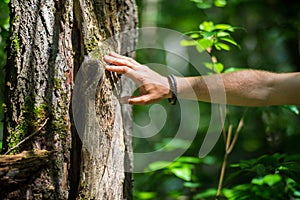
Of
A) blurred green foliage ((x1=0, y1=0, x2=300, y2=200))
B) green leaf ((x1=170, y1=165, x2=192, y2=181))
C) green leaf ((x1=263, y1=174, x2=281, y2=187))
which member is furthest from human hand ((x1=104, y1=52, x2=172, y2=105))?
green leaf ((x1=263, y1=174, x2=281, y2=187))

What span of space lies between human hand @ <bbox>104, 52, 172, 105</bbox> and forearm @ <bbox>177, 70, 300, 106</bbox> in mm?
229

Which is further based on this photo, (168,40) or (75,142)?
(168,40)

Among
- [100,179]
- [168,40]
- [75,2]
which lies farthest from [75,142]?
[168,40]

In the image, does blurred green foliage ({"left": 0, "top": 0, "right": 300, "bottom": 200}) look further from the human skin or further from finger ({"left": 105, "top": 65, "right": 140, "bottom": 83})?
finger ({"left": 105, "top": 65, "right": 140, "bottom": 83})

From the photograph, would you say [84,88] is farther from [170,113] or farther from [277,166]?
[170,113]

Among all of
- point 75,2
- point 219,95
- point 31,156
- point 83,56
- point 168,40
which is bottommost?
point 31,156

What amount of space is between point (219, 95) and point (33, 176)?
1.19m

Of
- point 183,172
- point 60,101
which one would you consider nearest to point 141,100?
point 60,101

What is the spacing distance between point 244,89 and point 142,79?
67cm

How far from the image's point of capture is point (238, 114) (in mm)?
5062

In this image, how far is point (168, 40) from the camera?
7059 millimetres

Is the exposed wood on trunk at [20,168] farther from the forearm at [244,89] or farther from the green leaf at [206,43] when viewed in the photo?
the green leaf at [206,43]

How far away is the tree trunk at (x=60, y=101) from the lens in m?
1.85

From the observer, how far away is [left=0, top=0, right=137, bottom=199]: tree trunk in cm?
185
